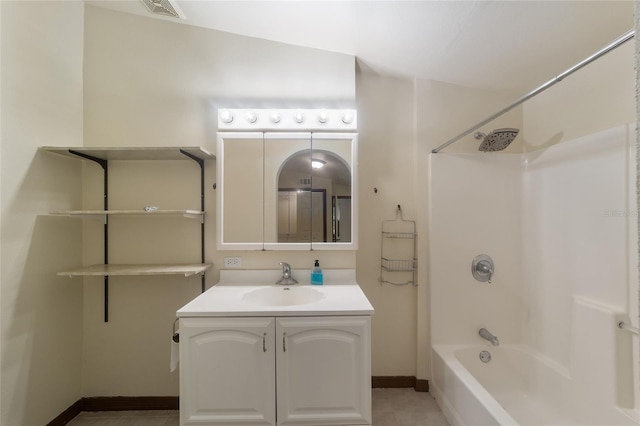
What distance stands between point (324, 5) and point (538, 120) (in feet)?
5.64

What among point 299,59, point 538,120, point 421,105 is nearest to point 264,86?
point 299,59

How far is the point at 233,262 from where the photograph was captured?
1.90 meters

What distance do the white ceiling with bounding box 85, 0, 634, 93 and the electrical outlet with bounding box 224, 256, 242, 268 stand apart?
1.59 meters

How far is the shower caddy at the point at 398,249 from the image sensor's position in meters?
2.05

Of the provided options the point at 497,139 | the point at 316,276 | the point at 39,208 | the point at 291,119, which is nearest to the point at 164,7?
the point at 291,119

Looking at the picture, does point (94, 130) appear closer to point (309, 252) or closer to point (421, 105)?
point (309, 252)

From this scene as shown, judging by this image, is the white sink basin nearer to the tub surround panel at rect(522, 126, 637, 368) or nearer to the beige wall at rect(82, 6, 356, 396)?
the beige wall at rect(82, 6, 356, 396)

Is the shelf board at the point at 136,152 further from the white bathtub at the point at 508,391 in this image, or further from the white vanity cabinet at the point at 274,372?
the white bathtub at the point at 508,391

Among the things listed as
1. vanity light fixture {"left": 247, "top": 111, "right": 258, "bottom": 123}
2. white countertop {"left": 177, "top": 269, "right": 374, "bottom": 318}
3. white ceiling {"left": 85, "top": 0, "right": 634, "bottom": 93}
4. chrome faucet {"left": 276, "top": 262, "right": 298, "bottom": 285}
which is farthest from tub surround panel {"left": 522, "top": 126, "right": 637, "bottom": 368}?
vanity light fixture {"left": 247, "top": 111, "right": 258, "bottom": 123}

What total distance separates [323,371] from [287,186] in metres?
1.17

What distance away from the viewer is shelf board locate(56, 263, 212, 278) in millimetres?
1594

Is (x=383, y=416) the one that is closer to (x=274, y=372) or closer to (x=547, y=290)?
(x=274, y=372)

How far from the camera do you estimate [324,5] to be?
1.54 m

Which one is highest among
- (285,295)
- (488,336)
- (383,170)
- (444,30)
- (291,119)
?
(444,30)
